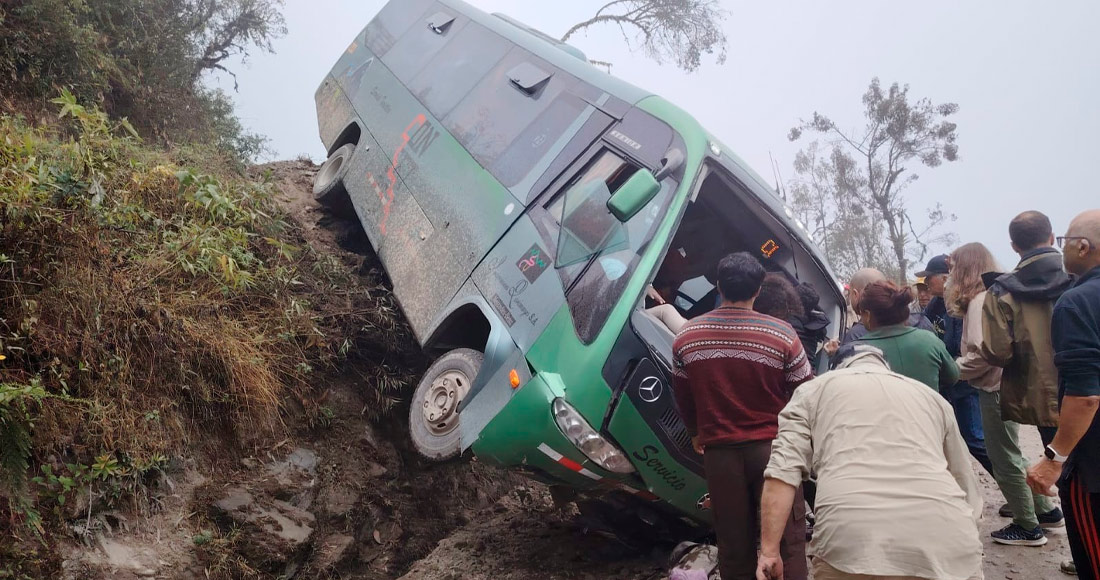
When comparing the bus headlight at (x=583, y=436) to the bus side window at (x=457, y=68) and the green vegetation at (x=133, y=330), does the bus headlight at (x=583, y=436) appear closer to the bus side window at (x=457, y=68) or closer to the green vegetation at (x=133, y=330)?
the green vegetation at (x=133, y=330)

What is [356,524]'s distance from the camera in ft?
14.5

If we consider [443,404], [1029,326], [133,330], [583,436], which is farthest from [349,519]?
[1029,326]

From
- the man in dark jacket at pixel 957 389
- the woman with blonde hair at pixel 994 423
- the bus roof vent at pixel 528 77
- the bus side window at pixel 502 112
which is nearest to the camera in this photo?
the woman with blonde hair at pixel 994 423

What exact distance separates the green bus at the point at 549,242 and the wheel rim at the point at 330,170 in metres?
0.32

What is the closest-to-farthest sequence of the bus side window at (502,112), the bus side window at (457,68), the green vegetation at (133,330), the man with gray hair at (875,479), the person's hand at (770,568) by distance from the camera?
the man with gray hair at (875,479) → the person's hand at (770,568) → the green vegetation at (133,330) → the bus side window at (502,112) → the bus side window at (457,68)

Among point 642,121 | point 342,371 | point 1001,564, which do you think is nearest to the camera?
point 1001,564

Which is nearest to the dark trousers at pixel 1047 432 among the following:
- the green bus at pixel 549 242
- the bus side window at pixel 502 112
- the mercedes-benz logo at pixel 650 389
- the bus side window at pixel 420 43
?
the green bus at pixel 549 242

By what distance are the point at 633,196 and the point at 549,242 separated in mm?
666

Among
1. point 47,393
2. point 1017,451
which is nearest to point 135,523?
point 47,393

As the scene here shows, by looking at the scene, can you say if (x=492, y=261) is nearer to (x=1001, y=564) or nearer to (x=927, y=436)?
(x=927, y=436)

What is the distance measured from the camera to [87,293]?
363cm

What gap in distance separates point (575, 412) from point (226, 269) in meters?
2.56

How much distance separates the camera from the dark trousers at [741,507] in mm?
2924

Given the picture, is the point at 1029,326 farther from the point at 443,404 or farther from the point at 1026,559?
the point at 443,404
